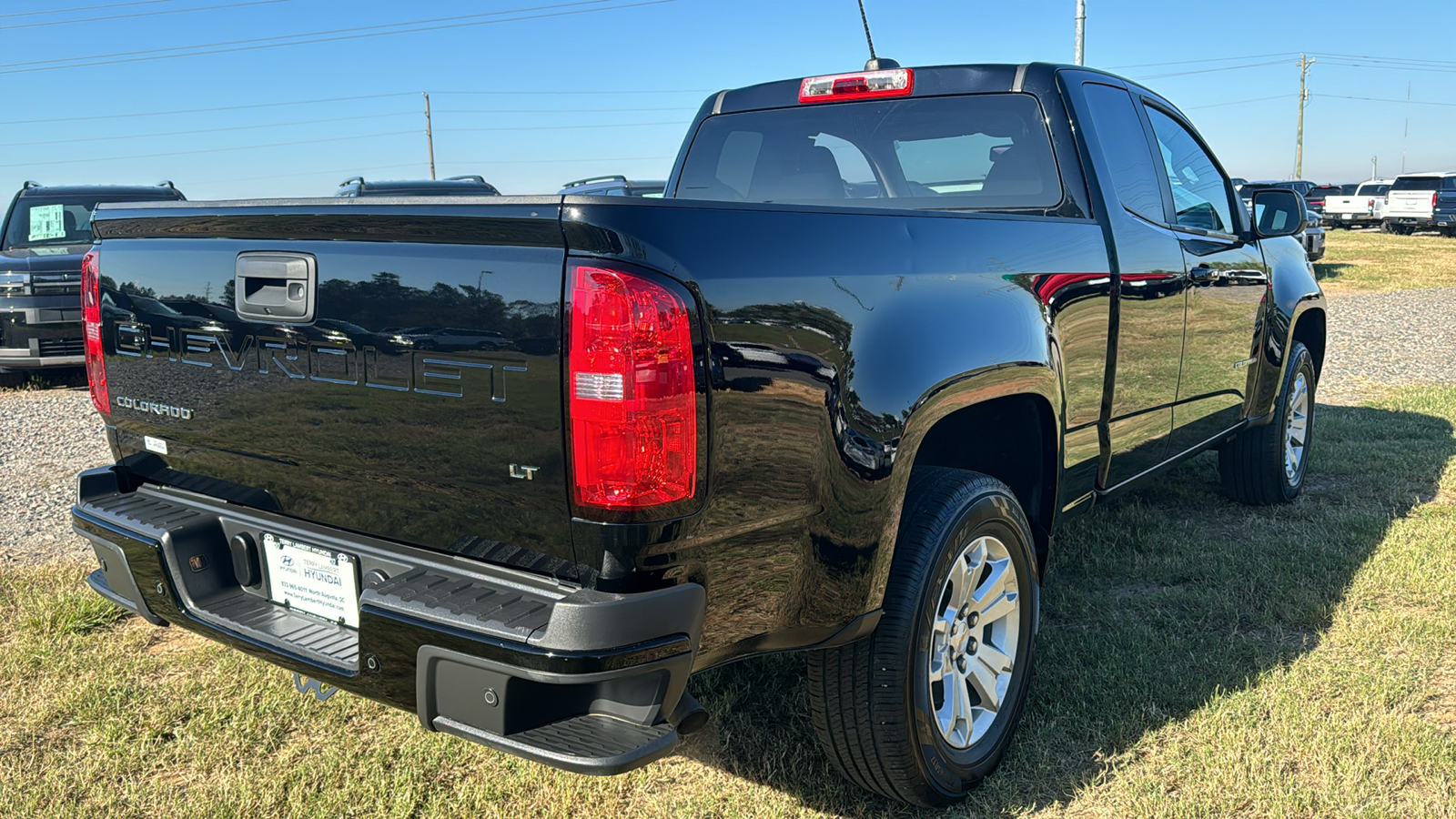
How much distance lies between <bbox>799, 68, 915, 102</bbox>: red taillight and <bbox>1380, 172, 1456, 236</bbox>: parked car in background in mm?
37233

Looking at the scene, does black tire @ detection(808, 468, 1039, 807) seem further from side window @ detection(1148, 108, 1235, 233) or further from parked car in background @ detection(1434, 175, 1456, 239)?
parked car in background @ detection(1434, 175, 1456, 239)

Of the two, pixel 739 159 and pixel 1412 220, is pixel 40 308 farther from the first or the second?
pixel 1412 220

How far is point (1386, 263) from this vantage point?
24.7m

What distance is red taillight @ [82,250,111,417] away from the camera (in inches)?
110

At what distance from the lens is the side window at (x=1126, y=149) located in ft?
12.3

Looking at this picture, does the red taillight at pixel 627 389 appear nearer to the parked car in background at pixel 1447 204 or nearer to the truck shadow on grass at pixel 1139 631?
the truck shadow on grass at pixel 1139 631

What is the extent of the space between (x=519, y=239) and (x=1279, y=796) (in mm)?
2343

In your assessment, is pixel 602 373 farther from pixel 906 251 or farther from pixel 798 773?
pixel 798 773

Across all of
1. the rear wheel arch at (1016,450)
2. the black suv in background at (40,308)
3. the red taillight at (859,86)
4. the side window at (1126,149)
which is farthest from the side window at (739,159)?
the black suv in background at (40,308)

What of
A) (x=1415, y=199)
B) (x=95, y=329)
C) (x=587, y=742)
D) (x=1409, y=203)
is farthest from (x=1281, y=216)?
(x=1409, y=203)

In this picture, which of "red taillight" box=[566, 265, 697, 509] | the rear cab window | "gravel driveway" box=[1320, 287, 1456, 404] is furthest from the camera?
"gravel driveway" box=[1320, 287, 1456, 404]

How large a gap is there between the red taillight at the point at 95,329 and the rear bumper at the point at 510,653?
2.93 feet

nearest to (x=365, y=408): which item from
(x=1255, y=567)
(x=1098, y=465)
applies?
(x=1098, y=465)

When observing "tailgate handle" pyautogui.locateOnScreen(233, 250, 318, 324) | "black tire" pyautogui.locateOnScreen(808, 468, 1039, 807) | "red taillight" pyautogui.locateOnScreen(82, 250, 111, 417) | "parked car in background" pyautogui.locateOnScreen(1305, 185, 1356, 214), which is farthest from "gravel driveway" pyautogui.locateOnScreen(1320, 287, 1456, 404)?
"parked car in background" pyautogui.locateOnScreen(1305, 185, 1356, 214)
